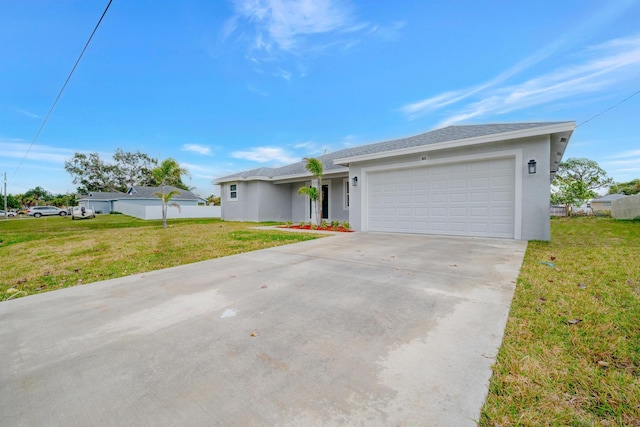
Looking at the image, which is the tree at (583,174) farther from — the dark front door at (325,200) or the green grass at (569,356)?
the green grass at (569,356)

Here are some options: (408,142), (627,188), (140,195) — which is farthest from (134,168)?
(627,188)

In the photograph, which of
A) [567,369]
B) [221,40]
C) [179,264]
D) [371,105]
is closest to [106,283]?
[179,264]

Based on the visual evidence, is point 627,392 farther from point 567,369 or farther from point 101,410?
point 101,410

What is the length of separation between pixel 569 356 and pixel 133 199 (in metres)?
42.5

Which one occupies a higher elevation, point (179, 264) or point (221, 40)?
point (221, 40)

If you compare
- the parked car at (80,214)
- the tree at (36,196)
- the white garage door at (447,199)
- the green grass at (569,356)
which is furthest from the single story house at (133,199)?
the green grass at (569,356)

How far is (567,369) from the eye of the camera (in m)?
1.73

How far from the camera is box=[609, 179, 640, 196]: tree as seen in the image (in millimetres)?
33625

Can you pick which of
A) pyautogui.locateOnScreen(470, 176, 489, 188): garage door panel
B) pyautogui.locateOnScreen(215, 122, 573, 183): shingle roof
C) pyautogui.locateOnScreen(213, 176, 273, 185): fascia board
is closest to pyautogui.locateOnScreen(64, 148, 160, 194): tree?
pyautogui.locateOnScreen(213, 176, 273, 185): fascia board

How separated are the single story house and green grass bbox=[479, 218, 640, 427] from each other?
37.7 metres

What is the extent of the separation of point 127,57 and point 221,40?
4.51 metres

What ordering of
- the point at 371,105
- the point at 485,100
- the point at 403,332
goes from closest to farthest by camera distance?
1. the point at 403,332
2. the point at 485,100
3. the point at 371,105

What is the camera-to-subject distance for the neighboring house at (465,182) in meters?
6.87

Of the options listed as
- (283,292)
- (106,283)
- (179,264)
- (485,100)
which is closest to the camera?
(283,292)
